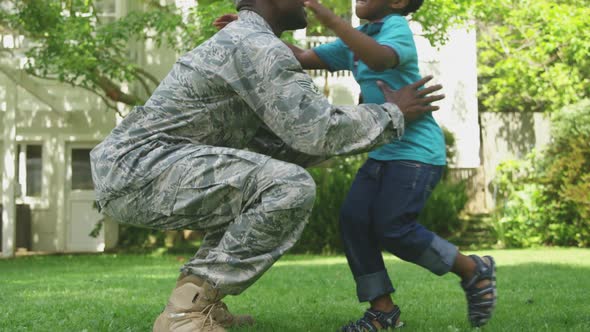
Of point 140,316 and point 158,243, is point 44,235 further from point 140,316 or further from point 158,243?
point 140,316

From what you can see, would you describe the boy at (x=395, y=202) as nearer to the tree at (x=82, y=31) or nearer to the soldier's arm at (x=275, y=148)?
the soldier's arm at (x=275, y=148)

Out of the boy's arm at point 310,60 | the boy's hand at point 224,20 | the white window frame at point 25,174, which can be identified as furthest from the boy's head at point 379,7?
the white window frame at point 25,174

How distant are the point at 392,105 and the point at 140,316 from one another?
6.71 feet

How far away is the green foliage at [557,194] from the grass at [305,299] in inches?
125

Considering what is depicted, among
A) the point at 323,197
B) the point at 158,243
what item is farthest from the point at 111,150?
the point at 158,243

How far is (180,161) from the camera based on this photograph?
3.55m

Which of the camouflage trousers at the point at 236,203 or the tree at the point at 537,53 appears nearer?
the camouflage trousers at the point at 236,203

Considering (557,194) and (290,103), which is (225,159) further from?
(557,194)

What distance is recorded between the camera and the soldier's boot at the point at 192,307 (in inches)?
140

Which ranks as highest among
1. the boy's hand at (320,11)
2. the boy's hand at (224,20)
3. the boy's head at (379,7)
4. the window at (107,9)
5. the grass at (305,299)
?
the window at (107,9)

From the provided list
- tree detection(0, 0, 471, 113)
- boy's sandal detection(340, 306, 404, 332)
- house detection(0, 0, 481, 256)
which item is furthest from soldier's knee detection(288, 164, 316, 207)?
house detection(0, 0, 481, 256)

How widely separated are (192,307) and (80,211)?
1326cm

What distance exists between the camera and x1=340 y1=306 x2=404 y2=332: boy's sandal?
168 inches

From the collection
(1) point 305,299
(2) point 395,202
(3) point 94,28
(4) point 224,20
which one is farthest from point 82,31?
(2) point 395,202
